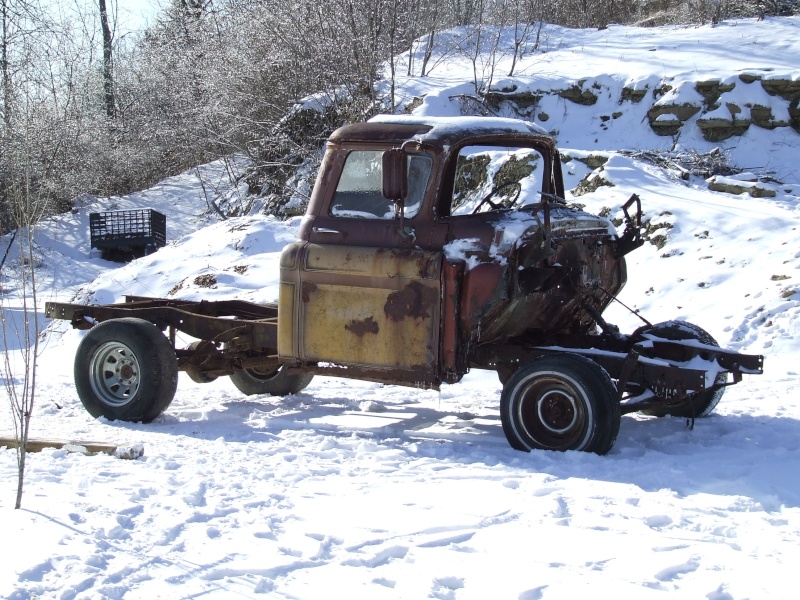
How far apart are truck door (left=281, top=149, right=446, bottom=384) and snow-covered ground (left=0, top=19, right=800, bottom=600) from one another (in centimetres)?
61

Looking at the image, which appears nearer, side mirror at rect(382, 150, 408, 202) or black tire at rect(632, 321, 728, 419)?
side mirror at rect(382, 150, 408, 202)

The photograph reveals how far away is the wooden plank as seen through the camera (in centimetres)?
566

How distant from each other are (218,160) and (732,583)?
2350 centimetres

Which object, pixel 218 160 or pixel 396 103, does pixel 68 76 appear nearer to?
pixel 218 160

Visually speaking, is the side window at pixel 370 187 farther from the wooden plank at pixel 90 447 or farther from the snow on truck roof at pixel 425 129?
the wooden plank at pixel 90 447

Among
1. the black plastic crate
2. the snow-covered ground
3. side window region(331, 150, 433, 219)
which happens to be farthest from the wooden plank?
the black plastic crate

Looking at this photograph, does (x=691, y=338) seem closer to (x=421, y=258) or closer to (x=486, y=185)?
(x=486, y=185)

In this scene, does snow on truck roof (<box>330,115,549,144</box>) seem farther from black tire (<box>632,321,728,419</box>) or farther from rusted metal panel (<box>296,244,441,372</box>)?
black tire (<box>632,321,728,419</box>)

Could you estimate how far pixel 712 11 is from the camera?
64.1 feet

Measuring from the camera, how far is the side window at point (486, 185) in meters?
6.62

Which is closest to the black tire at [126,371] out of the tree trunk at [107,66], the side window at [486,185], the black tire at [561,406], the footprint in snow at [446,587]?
the side window at [486,185]

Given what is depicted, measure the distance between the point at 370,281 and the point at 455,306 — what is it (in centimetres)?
62

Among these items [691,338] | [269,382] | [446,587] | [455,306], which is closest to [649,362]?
[691,338]

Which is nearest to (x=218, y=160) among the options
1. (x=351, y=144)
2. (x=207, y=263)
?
(x=207, y=263)
